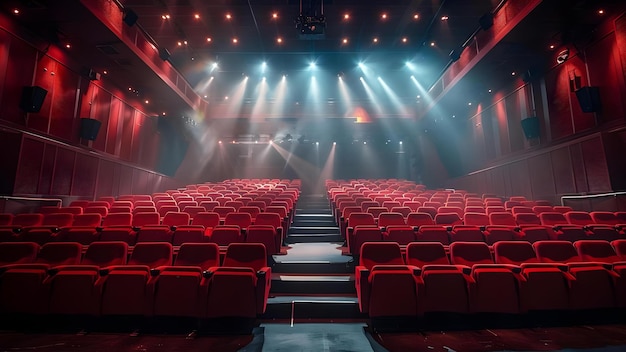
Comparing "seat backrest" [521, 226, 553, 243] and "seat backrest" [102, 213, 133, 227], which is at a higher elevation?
"seat backrest" [102, 213, 133, 227]

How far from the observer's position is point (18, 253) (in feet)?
7.14

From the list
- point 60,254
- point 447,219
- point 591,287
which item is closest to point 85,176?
point 60,254

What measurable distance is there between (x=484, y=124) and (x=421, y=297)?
20.4 feet

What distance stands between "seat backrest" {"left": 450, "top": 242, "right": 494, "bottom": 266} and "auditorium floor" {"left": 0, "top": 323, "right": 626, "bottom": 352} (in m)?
0.51

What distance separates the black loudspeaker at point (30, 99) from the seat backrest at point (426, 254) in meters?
5.27

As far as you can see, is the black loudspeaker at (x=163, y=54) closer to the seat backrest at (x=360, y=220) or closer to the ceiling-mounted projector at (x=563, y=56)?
the seat backrest at (x=360, y=220)

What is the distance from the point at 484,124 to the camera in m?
6.73

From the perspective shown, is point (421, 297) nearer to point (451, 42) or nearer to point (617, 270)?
point (617, 270)

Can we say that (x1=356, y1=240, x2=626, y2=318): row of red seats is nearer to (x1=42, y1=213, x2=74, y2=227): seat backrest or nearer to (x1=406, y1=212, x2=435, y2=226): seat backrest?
(x1=406, y1=212, x2=435, y2=226): seat backrest

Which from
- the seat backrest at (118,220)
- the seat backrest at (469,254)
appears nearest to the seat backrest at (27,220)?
the seat backrest at (118,220)

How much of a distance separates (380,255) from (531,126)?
4.60 metres

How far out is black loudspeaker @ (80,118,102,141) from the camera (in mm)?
5176

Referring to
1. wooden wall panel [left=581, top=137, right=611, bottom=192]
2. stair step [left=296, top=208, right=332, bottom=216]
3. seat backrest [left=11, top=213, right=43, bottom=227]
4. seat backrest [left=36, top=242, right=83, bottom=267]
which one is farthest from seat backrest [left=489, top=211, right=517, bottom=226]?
seat backrest [left=11, top=213, right=43, bottom=227]

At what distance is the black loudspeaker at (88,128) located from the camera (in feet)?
17.0
